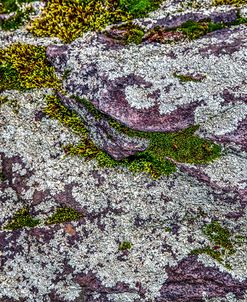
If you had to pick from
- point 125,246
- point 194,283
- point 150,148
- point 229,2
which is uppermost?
point 229,2

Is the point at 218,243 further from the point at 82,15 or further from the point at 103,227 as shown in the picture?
the point at 82,15

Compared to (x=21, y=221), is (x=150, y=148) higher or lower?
higher

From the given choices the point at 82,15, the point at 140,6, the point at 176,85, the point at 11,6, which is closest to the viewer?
the point at 176,85

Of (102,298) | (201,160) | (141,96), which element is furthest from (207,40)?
(102,298)

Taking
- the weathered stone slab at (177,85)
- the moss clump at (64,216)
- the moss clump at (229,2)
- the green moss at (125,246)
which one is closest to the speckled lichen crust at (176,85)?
the weathered stone slab at (177,85)

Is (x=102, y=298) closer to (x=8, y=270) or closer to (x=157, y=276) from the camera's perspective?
(x=157, y=276)

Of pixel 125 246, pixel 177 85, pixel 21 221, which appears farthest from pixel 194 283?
pixel 177 85

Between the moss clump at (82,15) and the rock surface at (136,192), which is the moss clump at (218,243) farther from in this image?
the moss clump at (82,15)
